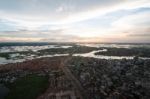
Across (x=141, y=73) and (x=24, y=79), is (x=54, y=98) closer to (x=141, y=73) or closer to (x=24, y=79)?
(x=24, y=79)

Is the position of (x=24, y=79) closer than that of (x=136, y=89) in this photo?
→ No

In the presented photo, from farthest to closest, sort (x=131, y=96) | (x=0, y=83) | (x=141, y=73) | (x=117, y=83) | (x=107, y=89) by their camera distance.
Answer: (x=141, y=73), (x=0, y=83), (x=117, y=83), (x=107, y=89), (x=131, y=96)

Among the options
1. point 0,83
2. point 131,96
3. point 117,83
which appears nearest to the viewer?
point 131,96

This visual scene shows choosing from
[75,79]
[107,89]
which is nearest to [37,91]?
[75,79]

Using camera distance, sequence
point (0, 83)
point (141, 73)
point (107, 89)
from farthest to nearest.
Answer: point (141, 73), point (0, 83), point (107, 89)

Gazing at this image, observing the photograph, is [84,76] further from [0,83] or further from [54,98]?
Result: [0,83]

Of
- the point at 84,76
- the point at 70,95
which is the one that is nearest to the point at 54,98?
the point at 70,95
